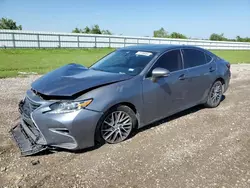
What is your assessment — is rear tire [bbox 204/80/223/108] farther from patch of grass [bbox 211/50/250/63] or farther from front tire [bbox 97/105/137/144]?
patch of grass [bbox 211/50/250/63]

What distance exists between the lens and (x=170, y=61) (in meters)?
4.45

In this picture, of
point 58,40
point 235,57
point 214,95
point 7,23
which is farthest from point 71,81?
point 7,23

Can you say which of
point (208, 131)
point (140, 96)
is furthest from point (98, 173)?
point (208, 131)

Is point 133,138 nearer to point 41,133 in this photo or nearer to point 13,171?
point 41,133

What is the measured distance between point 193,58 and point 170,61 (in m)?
0.84

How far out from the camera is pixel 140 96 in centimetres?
380

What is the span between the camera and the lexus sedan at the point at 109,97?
316 centimetres

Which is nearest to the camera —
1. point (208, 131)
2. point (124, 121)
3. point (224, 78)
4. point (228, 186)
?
point (228, 186)

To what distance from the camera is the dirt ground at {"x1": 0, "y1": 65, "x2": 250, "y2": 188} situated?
2.78m

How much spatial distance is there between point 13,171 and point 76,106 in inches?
45.4

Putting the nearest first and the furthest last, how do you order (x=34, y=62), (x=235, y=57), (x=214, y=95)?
(x=214, y=95)
(x=34, y=62)
(x=235, y=57)

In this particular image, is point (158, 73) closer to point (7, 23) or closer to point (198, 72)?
point (198, 72)

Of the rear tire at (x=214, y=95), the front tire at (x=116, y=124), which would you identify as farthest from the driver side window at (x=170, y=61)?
the rear tire at (x=214, y=95)

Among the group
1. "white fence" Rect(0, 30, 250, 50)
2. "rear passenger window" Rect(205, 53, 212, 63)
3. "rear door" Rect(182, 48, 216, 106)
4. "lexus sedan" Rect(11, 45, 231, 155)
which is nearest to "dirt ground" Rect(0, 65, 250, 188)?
"lexus sedan" Rect(11, 45, 231, 155)
